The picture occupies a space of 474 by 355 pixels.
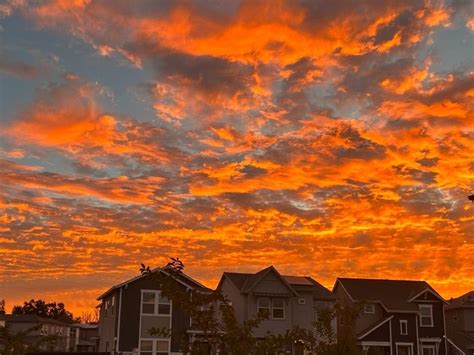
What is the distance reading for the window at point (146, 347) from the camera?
44659 millimetres

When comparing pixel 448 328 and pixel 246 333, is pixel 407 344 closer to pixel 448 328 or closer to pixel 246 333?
pixel 448 328

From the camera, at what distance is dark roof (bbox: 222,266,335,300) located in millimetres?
55938

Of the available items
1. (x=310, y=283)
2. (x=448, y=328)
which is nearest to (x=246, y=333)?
(x=310, y=283)

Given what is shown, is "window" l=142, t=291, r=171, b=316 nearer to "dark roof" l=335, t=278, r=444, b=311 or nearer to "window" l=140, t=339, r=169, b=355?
"window" l=140, t=339, r=169, b=355

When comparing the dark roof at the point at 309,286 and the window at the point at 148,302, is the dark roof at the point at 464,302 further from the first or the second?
the window at the point at 148,302

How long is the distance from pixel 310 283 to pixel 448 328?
21388mm

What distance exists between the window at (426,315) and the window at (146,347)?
1209 inches

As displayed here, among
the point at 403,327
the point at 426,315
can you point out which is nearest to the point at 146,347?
the point at 403,327

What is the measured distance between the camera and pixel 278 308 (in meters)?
55.6

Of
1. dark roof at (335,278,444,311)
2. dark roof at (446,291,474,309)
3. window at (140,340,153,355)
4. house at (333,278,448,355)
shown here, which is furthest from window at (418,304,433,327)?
window at (140,340,153,355)

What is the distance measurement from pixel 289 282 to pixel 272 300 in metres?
3.42

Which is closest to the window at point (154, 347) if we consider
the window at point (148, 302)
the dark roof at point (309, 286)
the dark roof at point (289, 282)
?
the window at point (148, 302)

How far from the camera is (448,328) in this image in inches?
2768

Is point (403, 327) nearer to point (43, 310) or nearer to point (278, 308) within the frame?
point (278, 308)
